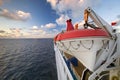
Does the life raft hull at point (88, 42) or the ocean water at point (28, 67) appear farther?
the ocean water at point (28, 67)

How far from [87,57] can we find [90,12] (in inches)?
65.1

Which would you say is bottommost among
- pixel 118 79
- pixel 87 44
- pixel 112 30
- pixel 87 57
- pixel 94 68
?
pixel 118 79

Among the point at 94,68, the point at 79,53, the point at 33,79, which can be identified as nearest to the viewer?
the point at 94,68

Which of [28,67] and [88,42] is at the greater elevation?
[88,42]

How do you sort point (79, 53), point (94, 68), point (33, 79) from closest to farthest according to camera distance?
point (94, 68), point (79, 53), point (33, 79)

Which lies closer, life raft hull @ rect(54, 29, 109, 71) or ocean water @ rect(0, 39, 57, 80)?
life raft hull @ rect(54, 29, 109, 71)

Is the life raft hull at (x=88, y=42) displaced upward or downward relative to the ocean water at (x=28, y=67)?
upward

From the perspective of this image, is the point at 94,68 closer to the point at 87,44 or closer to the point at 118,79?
the point at 87,44

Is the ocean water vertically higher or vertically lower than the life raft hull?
lower

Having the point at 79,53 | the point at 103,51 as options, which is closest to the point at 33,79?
the point at 79,53

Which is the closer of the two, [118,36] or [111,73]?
[118,36]

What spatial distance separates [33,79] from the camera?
10.5 metres

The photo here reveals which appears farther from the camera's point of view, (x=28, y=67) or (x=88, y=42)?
(x=28, y=67)

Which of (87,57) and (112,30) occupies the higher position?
(112,30)
